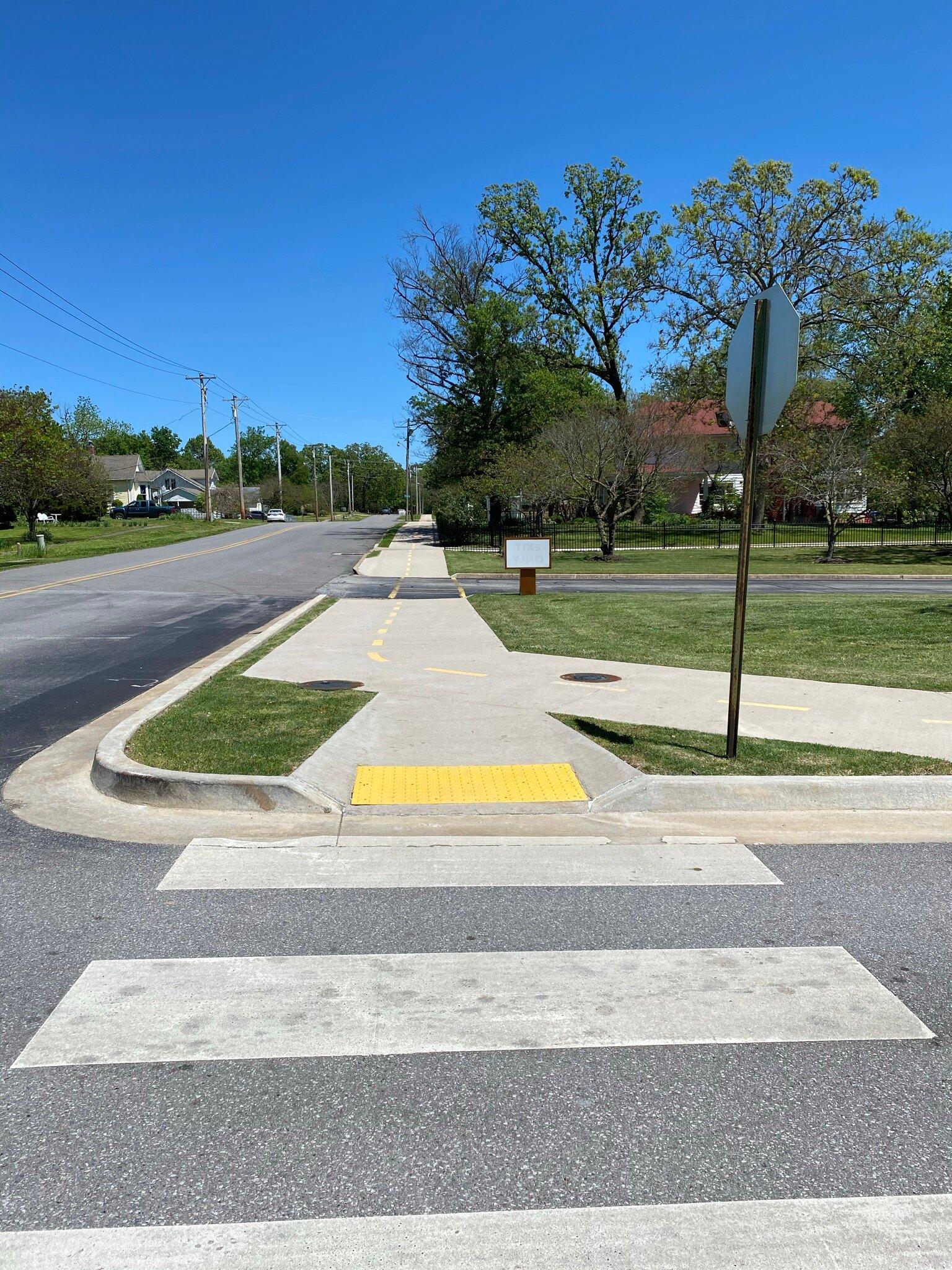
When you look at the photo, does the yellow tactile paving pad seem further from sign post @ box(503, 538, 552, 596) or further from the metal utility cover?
sign post @ box(503, 538, 552, 596)

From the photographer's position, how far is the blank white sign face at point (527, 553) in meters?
18.7

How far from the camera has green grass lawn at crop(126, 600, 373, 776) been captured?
6.26 metres

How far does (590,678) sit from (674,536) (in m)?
36.4

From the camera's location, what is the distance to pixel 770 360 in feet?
19.6

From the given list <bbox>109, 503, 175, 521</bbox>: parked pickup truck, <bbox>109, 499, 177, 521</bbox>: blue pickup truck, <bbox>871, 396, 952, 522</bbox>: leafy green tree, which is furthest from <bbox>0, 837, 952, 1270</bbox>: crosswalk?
<bbox>109, 503, 175, 521</bbox>: parked pickup truck

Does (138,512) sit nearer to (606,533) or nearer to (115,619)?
(606,533)

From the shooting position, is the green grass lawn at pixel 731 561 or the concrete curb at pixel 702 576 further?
the green grass lawn at pixel 731 561

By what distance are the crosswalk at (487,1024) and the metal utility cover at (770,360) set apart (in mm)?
2855

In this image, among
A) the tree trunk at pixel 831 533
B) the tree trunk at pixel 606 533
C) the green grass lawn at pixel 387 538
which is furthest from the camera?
the green grass lawn at pixel 387 538

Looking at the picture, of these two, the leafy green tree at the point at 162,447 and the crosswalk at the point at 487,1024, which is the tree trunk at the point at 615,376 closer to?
the crosswalk at the point at 487,1024

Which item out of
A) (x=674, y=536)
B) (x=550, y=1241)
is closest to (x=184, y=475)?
(x=674, y=536)

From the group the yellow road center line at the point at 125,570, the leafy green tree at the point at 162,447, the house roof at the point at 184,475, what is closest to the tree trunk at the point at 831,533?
the yellow road center line at the point at 125,570

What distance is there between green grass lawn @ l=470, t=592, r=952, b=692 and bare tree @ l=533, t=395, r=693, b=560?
42.0 feet

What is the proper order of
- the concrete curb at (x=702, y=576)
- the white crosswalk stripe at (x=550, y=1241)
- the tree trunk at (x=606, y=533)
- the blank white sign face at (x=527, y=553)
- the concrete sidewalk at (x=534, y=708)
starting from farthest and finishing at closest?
the tree trunk at (x=606, y=533) < the concrete curb at (x=702, y=576) < the blank white sign face at (x=527, y=553) < the concrete sidewalk at (x=534, y=708) < the white crosswalk stripe at (x=550, y=1241)
